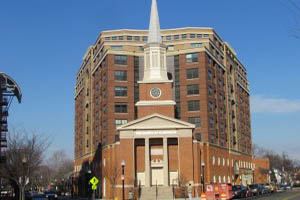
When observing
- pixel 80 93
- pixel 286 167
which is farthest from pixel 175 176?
pixel 286 167

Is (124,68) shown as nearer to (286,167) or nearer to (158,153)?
(158,153)

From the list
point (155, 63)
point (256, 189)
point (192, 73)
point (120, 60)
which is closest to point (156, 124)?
point (155, 63)

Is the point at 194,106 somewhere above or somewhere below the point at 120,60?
below

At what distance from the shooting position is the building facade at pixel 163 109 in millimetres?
68312

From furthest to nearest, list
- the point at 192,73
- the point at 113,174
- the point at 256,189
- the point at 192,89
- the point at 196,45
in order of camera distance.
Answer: the point at 196,45, the point at 192,73, the point at 192,89, the point at 113,174, the point at 256,189

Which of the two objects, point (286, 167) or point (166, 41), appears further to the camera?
point (286, 167)

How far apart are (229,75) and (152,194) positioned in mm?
51311

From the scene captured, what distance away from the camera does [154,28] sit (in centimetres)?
7775

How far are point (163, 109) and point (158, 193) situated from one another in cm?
1404

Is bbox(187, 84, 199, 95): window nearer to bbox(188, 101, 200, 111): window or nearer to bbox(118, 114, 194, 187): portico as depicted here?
bbox(188, 101, 200, 111): window

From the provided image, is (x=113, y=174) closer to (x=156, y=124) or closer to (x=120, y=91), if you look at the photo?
(x=156, y=124)

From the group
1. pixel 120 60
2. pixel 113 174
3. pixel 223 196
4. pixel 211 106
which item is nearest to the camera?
pixel 223 196

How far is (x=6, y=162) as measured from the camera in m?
53.8

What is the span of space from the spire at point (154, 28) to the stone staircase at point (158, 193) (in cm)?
2422
